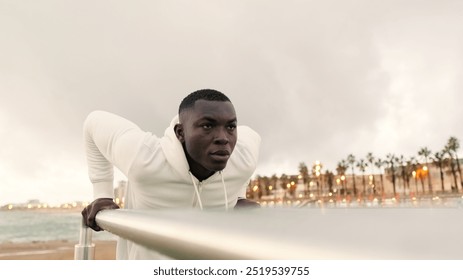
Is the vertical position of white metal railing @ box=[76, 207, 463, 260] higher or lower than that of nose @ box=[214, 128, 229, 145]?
lower

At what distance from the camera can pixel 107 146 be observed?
2.36ft

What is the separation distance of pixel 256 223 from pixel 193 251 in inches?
1.6

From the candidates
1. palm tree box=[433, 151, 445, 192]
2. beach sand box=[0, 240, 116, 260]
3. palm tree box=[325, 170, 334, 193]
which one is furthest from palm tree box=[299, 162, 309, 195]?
beach sand box=[0, 240, 116, 260]

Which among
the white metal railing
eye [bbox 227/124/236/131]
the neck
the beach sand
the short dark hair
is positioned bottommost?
the beach sand

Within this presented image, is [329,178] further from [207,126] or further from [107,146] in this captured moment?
[207,126]

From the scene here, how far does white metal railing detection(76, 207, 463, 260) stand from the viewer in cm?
10

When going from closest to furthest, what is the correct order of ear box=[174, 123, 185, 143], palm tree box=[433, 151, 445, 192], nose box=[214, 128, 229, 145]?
nose box=[214, 128, 229, 145]
ear box=[174, 123, 185, 143]
palm tree box=[433, 151, 445, 192]

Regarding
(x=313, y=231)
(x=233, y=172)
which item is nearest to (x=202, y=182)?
(x=233, y=172)

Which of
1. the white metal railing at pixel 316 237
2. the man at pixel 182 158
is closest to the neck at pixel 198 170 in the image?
the man at pixel 182 158

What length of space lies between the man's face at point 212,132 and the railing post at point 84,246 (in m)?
0.21

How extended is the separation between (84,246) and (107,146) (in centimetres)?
18

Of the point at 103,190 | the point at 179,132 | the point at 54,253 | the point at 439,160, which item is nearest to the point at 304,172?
the point at 439,160

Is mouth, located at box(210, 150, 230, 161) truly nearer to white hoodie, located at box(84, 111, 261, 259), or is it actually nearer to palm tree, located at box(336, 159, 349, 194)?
white hoodie, located at box(84, 111, 261, 259)
